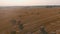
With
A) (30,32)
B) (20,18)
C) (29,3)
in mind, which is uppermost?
(29,3)

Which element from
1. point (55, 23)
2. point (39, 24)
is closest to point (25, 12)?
point (39, 24)

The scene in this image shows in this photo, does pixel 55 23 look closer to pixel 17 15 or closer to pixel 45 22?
pixel 45 22

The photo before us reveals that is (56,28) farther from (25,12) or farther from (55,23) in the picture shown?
(25,12)

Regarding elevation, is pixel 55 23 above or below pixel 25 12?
below

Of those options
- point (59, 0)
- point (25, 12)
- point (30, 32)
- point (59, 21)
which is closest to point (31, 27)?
point (30, 32)
